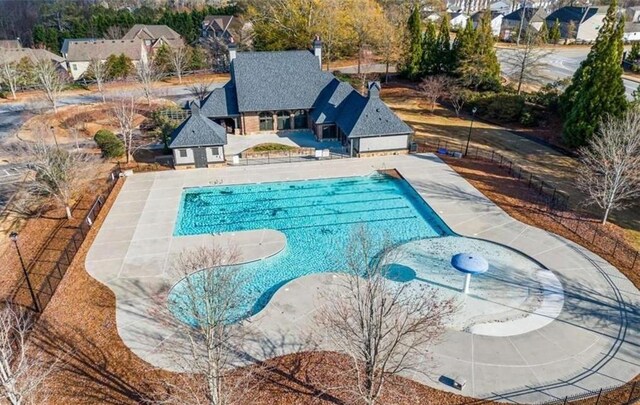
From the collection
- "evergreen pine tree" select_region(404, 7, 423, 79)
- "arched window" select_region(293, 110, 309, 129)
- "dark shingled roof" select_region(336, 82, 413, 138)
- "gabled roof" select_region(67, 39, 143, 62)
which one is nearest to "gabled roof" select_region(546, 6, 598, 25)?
"evergreen pine tree" select_region(404, 7, 423, 79)

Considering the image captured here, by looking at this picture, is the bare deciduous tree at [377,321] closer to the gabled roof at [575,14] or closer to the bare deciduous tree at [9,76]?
the bare deciduous tree at [9,76]

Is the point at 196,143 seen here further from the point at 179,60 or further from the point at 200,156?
the point at 179,60

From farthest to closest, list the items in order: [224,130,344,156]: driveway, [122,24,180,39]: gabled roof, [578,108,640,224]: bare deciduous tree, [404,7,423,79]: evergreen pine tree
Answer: [122,24,180,39]: gabled roof, [404,7,423,79]: evergreen pine tree, [224,130,344,156]: driveway, [578,108,640,224]: bare deciduous tree

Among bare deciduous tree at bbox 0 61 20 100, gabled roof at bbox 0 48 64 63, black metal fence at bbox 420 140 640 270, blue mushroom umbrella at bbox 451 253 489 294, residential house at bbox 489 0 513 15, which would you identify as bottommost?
black metal fence at bbox 420 140 640 270

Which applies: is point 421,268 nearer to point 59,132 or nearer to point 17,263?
point 17,263

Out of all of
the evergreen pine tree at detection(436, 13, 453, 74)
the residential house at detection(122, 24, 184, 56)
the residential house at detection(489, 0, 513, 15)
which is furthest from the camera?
the residential house at detection(489, 0, 513, 15)

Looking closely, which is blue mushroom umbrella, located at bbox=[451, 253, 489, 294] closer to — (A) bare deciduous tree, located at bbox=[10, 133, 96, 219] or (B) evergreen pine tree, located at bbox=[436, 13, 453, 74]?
(A) bare deciduous tree, located at bbox=[10, 133, 96, 219]

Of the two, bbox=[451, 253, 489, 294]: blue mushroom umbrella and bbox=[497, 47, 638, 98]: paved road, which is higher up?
bbox=[497, 47, 638, 98]: paved road
